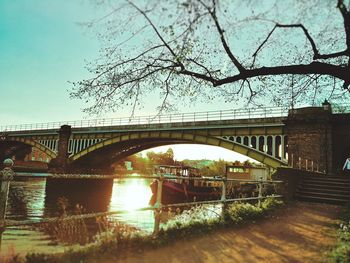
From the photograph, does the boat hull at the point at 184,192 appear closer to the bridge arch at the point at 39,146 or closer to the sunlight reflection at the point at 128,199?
the sunlight reflection at the point at 128,199

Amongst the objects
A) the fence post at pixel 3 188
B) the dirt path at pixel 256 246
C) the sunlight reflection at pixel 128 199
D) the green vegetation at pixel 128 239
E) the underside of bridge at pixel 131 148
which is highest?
the underside of bridge at pixel 131 148

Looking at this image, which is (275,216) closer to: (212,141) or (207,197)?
(212,141)

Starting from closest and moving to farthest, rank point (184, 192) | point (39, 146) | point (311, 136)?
point (311, 136), point (184, 192), point (39, 146)

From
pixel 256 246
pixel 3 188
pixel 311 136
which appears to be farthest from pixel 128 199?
pixel 3 188

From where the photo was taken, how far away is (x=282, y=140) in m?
24.7

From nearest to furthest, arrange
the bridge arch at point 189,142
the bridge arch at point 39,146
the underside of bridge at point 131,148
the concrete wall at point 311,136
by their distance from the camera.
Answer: the concrete wall at point 311,136 → the bridge arch at point 189,142 → the underside of bridge at point 131,148 → the bridge arch at point 39,146

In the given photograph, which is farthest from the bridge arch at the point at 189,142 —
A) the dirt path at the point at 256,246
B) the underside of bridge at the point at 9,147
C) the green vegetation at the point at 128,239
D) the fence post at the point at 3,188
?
the fence post at the point at 3,188

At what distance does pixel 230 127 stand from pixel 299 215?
58.9 ft

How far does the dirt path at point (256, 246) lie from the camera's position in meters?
4.59

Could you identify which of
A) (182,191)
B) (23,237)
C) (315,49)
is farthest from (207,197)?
(315,49)

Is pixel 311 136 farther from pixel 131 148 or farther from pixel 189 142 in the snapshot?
pixel 131 148

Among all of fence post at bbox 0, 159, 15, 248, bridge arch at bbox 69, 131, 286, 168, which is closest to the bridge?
bridge arch at bbox 69, 131, 286, 168

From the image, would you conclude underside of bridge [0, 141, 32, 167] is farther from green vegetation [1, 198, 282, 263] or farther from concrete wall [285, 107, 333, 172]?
green vegetation [1, 198, 282, 263]

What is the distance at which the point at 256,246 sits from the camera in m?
5.47
